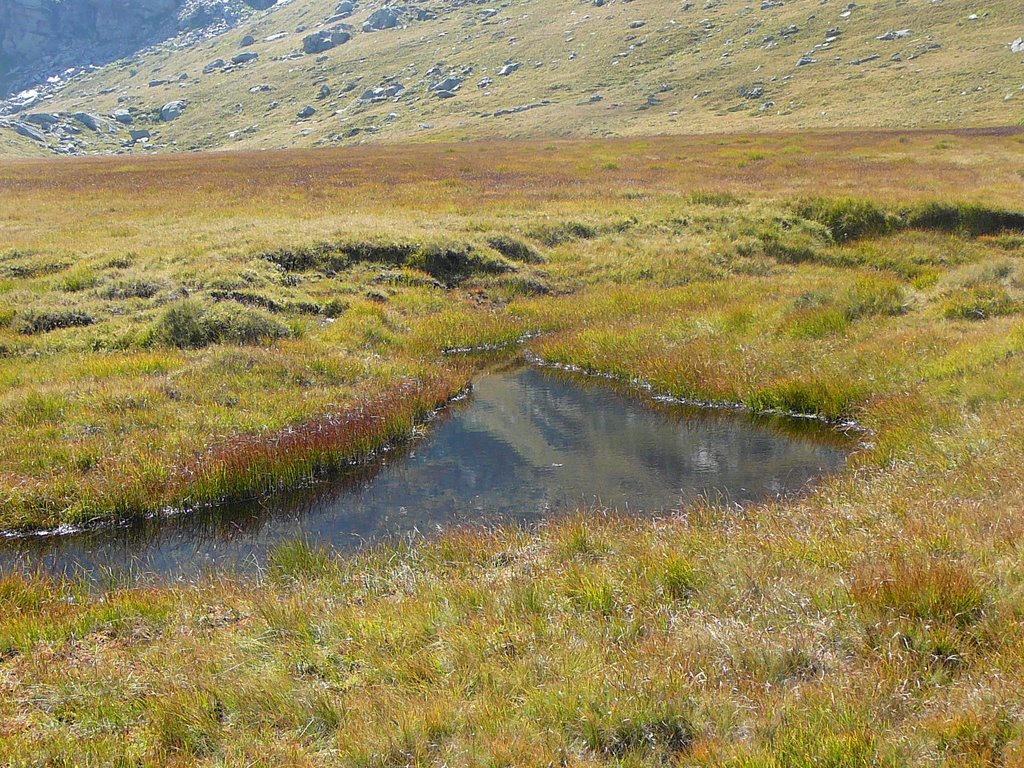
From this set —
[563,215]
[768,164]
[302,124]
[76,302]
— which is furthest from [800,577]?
[302,124]

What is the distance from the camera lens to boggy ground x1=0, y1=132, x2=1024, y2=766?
4754 millimetres

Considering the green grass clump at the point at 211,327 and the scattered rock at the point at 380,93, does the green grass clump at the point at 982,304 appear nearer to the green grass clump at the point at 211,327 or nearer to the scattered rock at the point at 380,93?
the green grass clump at the point at 211,327

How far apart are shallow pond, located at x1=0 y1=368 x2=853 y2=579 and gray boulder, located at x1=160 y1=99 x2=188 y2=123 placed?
193579mm

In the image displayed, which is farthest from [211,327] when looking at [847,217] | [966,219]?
[966,219]

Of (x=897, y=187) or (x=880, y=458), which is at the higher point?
(x=880, y=458)

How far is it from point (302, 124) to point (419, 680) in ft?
525

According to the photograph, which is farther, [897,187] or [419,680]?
[897,187]

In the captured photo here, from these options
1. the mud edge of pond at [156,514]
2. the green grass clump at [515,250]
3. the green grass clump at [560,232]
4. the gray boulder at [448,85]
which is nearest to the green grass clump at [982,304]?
the green grass clump at [515,250]

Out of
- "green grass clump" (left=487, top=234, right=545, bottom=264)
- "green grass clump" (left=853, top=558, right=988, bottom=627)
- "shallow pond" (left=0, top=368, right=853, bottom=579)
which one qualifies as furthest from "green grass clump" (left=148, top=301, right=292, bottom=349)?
"green grass clump" (left=853, top=558, right=988, bottom=627)

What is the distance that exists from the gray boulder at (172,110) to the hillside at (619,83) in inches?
18.3

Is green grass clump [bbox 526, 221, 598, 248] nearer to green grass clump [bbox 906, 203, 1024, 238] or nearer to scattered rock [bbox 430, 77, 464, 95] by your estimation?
green grass clump [bbox 906, 203, 1024, 238]

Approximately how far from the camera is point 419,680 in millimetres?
5418

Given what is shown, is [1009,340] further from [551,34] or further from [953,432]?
[551,34]

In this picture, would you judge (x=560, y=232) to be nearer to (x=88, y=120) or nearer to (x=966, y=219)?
(x=966, y=219)
